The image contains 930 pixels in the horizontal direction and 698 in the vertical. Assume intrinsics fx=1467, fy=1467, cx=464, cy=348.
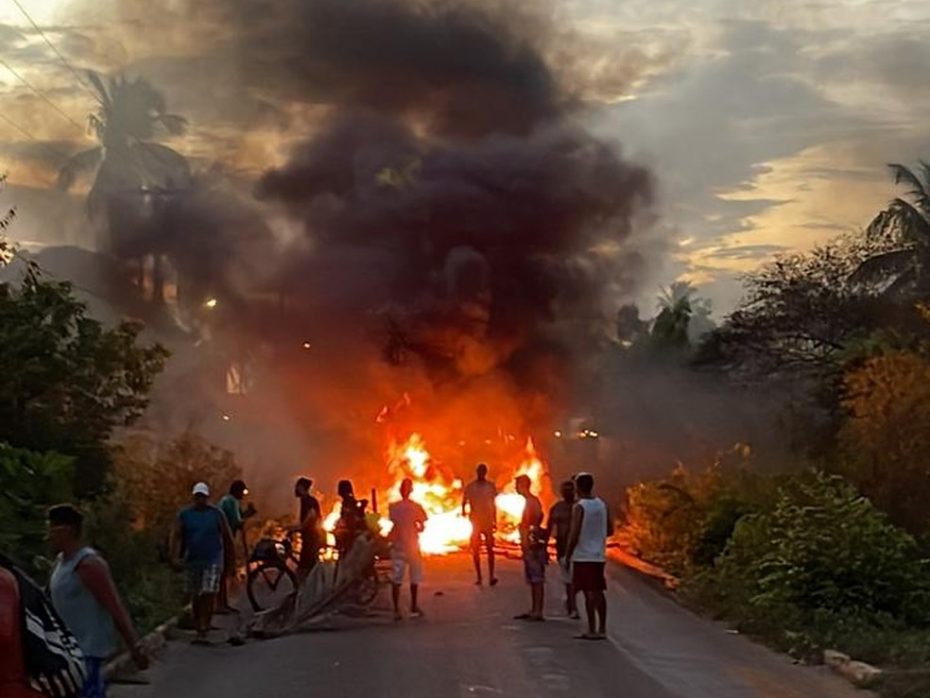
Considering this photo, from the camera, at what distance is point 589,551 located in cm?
1418

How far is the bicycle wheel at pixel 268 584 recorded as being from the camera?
1677 cm

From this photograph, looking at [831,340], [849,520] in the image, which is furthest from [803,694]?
[831,340]

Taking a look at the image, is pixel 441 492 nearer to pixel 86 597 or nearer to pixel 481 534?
pixel 481 534

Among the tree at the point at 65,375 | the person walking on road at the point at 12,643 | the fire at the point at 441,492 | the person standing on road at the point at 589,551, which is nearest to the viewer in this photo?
the person walking on road at the point at 12,643

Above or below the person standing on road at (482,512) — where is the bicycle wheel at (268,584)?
below

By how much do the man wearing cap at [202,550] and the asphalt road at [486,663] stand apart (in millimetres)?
395

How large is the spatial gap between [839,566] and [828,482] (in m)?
2.15

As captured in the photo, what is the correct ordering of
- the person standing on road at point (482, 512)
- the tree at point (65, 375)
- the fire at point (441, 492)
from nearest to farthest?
the tree at point (65, 375) < the person standing on road at point (482, 512) < the fire at point (441, 492)

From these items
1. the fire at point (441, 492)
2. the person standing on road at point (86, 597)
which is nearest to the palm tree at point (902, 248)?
the fire at point (441, 492)

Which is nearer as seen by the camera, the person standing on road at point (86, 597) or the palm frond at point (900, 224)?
the person standing on road at point (86, 597)

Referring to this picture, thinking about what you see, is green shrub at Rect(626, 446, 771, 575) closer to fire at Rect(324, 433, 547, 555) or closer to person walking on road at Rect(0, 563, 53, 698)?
fire at Rect(324, 433, 547, 555)

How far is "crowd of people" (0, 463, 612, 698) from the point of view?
3.95m

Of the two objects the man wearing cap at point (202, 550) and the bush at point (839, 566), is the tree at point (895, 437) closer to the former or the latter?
the bush at point (839, 566)

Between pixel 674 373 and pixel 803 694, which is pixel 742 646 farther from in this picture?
pixel 674 373
